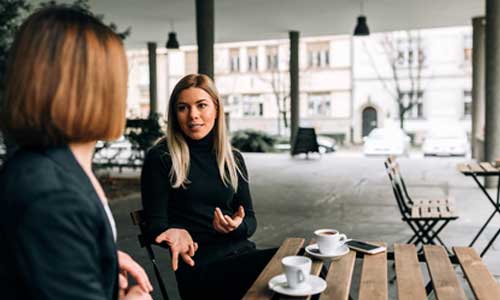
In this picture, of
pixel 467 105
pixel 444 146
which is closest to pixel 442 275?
pixel 444 146

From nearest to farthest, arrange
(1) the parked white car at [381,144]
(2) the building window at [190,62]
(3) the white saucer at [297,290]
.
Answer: (3) the white saucer at [297,290]
(1) the parked white car at [381,144]
(2) the building window at [190,62]

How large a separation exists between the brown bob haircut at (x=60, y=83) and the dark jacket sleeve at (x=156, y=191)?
51.2 inches

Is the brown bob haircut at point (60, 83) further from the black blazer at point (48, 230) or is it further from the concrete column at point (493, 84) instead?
the concrete column at point (493, 84)

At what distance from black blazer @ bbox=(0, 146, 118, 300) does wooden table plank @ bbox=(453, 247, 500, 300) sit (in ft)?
3.69

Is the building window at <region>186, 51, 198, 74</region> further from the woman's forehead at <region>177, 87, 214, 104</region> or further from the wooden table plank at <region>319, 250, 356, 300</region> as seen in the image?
the wooden table plank at <region>319, 250, 356, 300</region>

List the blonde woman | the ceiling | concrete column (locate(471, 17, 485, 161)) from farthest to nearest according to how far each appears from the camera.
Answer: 1. concrete column (locate(471, 17, 485, 161))
2. the ceiling
3. the blonde woman

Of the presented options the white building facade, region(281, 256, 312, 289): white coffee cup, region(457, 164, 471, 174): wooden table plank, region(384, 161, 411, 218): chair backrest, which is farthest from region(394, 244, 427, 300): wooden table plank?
the white building facade

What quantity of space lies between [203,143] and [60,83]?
154cm

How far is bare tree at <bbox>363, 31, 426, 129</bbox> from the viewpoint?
30.4 meters

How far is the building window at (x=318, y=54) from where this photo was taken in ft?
109

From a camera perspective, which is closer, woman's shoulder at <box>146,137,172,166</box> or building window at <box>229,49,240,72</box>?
woman's shoulder at <box>146,137,172,166</box>

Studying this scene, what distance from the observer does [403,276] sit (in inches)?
72.6

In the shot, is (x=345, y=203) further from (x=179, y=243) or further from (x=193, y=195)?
(x=179, y=243)

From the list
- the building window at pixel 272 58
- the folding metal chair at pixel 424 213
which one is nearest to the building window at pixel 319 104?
the building window at pixel 272 58
